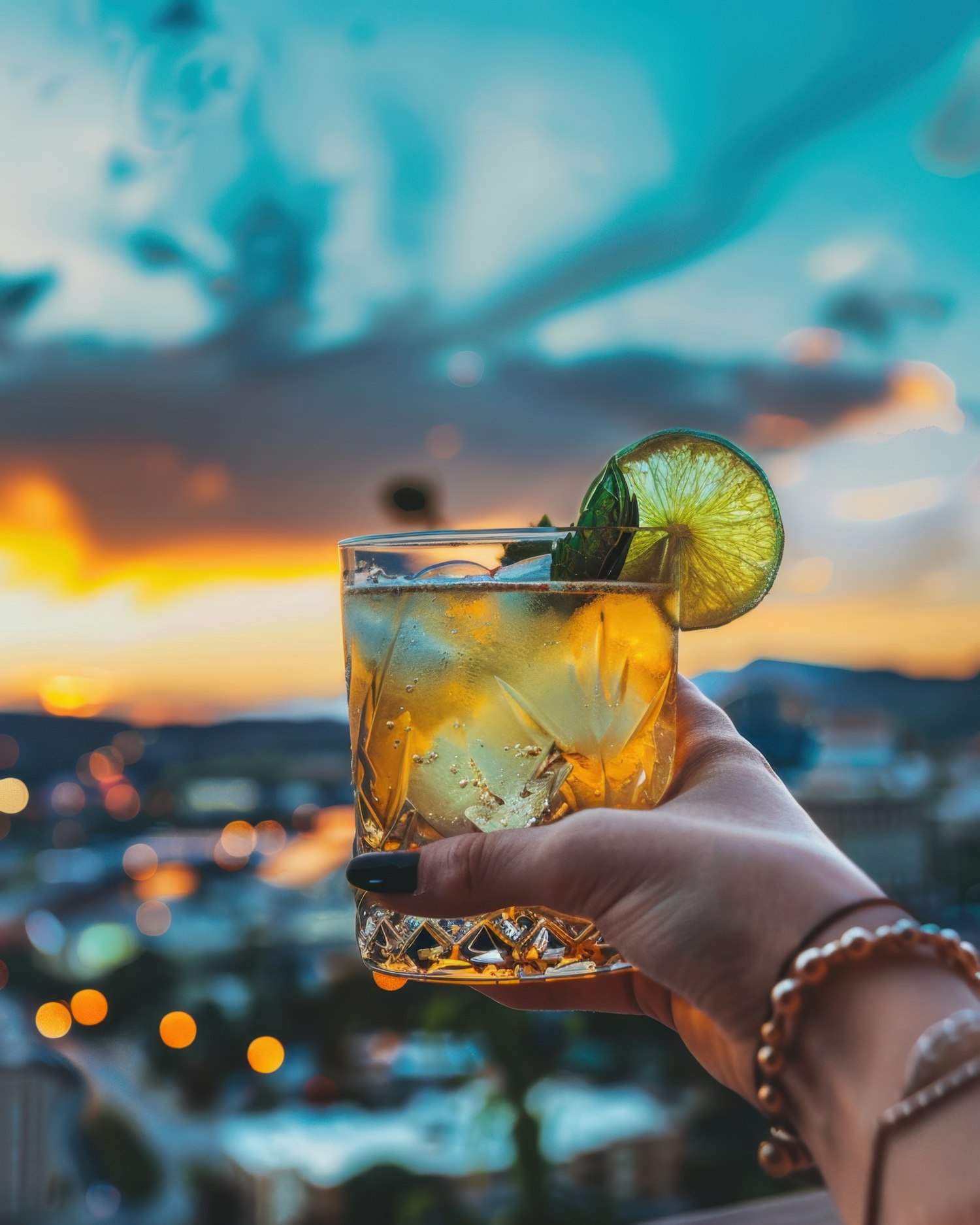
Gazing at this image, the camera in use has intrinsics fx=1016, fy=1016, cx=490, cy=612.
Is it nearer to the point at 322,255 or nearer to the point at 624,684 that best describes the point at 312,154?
the point at 322,255

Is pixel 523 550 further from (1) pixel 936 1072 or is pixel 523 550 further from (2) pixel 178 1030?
(2) pixel 178 1030

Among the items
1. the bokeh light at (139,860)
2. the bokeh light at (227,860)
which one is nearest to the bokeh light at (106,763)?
the bokeh light at (139,860)

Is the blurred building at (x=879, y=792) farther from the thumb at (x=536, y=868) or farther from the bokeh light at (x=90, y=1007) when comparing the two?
the bokeh light at (x=90, y=1007)

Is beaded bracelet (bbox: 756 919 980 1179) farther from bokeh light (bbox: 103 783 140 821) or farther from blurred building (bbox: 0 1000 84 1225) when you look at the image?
blurred building (bbox: 0 1000 84 1225)

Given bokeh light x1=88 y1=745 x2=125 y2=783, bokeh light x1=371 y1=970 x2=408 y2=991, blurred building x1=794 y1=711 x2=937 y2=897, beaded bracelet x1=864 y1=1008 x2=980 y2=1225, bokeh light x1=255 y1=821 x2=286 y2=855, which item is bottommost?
bokeh light x1=255 y1=821 x2=286 y2=855

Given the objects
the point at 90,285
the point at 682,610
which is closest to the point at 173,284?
the point at 90,285

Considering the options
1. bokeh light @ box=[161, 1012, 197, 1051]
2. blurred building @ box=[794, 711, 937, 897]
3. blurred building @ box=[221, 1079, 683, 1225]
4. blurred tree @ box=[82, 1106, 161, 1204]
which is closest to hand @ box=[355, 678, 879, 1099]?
blurred building @ box=[794, 711, 937, 897]

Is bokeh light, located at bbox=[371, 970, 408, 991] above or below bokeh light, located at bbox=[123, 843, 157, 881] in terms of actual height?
above
